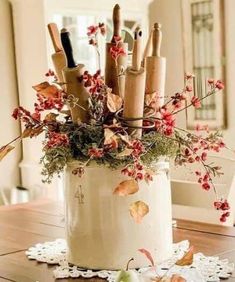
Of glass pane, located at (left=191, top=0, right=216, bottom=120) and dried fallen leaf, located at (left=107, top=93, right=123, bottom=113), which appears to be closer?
dried fallen leaf, located at (left=107, top=93, right=123, bottom=113)

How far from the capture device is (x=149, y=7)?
466 cm

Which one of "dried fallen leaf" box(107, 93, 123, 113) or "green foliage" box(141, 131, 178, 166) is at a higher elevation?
"dried fallen leaf" box(107, 93, 123, 113)

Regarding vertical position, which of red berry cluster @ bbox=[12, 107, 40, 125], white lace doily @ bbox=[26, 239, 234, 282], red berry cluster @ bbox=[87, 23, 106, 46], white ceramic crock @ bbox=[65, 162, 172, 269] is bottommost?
white lace doily @ bbox=[26, 239, 234, 282]

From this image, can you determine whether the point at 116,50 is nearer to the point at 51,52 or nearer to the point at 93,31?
the point at 93,31

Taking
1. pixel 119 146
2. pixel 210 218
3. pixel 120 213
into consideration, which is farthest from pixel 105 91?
pixel 210 218

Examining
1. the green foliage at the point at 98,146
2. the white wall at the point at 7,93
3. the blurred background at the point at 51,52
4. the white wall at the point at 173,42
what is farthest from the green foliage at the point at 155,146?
the white wall at the point at 173,42

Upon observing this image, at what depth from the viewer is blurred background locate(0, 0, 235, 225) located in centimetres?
395

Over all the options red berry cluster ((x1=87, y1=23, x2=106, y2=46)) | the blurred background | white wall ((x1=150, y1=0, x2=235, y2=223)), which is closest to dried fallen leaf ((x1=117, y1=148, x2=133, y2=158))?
red berry cluster ((x1=87, y1=23, x2=106, y2=46))

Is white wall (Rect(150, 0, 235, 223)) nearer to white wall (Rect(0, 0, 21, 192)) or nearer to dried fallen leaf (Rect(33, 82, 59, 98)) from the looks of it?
white wall (Rect(0, 0, 21, 192))

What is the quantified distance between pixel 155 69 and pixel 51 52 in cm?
283

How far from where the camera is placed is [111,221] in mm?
1134

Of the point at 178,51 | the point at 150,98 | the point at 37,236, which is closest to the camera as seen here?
the point at 150,98

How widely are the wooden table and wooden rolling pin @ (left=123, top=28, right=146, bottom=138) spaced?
1.10 ft

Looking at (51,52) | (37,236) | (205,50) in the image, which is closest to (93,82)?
(37,236)
